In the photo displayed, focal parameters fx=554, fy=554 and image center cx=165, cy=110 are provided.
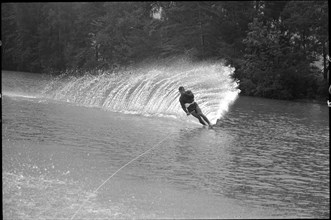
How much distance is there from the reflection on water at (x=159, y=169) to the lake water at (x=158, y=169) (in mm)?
17

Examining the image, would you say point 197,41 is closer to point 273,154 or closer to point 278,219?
point 273,154

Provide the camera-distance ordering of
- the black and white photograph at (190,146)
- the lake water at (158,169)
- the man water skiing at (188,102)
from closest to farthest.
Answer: the lake water at (158,169)
the black and white photograph at (190,146)
the man water skiing at (188,102)

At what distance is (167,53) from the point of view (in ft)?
175

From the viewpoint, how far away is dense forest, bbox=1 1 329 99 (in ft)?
136

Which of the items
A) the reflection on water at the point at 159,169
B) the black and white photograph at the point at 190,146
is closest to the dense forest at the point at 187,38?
the black and white photograph at the point at 190,146

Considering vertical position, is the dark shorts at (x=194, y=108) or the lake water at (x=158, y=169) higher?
the dark shorts at (x=194, y=108)

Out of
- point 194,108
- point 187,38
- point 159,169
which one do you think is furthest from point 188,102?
point 187,38

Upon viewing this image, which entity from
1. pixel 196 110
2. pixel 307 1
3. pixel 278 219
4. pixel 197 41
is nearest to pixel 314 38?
pixel 307 1

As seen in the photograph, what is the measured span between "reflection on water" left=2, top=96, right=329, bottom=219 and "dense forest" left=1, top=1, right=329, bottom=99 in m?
16.1

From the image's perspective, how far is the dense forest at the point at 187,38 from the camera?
41.5m

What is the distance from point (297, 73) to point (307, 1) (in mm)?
5965

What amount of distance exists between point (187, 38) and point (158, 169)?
4117cm

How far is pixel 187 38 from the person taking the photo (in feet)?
169

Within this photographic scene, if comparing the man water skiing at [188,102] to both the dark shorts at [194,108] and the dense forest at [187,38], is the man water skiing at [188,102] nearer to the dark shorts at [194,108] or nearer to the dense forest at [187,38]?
the dark shorts at [194,108]
